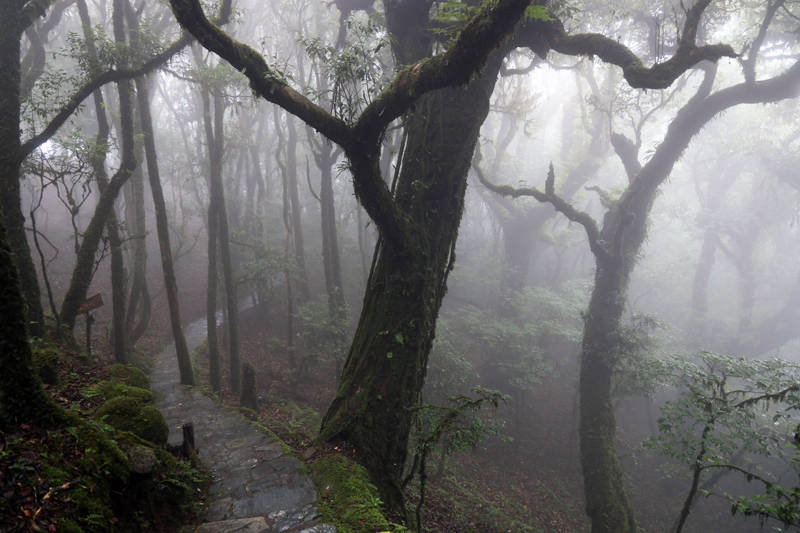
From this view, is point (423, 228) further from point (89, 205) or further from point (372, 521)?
point (89, 205)

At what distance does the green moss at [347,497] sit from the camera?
3576mm

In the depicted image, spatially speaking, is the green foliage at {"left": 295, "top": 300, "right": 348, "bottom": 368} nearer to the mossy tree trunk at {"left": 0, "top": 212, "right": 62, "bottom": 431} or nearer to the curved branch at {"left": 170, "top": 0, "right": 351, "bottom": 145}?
the curved branch at {"left": 170, "top": 0, "right": 351, "bottom": 145}

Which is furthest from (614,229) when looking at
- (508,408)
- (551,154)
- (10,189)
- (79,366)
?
(551,154)

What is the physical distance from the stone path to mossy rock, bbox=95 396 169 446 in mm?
924

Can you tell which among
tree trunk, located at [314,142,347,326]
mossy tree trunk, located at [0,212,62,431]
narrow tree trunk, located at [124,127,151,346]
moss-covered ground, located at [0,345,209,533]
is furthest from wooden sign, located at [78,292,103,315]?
tree trunk, located at [314,142,347,326]

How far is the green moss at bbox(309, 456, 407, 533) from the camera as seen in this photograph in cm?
358

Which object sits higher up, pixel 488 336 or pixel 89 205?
pixel 89 205

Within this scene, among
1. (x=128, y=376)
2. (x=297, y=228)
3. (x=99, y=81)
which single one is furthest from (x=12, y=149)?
(x=297, y=228)

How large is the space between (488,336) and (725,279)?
32.7 m

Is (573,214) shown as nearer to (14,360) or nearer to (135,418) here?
(135,418)

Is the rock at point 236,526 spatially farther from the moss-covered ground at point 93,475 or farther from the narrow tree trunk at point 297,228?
the narrow tree trunk at point 297,228

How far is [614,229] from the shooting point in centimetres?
1083

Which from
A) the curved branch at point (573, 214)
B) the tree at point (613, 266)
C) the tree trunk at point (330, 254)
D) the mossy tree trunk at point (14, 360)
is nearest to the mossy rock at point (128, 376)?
the mossy tree trunk at point (14, 360)

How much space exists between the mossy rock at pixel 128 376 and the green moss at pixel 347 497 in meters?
3.51
